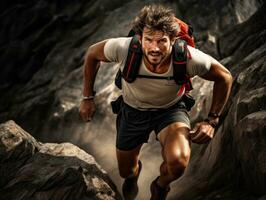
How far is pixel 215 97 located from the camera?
A: 637 centimetres

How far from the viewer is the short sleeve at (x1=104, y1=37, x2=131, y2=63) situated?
620 centimetres

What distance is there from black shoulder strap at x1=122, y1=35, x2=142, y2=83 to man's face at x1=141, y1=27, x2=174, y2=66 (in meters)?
0.18

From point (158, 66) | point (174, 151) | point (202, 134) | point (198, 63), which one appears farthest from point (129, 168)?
point (198, 63)

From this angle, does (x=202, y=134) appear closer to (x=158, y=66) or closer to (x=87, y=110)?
(x=158, y=66)

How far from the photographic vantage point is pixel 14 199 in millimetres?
6711

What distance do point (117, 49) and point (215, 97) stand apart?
66.0 inches

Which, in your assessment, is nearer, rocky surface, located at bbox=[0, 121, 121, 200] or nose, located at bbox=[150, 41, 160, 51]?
nose, located at bbox=[150, 41, 160, 51]

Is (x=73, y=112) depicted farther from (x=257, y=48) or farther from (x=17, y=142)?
(x=257, y=48)

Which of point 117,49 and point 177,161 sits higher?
point 117,49

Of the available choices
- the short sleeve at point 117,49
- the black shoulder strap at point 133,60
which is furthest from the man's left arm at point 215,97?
the short sleeve at point 117,49

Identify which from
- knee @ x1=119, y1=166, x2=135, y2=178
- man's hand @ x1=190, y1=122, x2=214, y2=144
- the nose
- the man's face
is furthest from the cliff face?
the nose

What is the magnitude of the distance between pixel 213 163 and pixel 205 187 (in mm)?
431

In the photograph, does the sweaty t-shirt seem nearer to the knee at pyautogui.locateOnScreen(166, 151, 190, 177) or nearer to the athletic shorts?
the athletic shorts

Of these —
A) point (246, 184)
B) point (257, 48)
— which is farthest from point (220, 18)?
point (246, 184)
